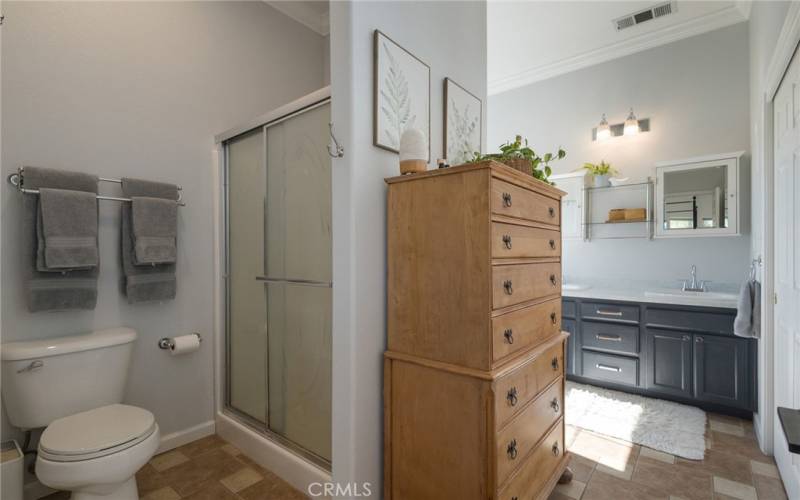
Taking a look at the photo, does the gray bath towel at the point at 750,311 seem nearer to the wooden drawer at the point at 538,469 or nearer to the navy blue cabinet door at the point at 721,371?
the navy blue cabinet door at the point at 721,371

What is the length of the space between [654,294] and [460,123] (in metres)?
2.13

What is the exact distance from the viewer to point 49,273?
185 centimetres

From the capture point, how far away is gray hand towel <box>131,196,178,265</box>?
2104mm

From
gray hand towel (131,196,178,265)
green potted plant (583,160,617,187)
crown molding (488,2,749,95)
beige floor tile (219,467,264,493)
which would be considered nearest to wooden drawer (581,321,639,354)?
green potted plant (583,160,617,187)

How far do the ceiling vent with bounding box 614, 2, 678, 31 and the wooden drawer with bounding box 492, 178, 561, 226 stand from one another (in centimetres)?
221

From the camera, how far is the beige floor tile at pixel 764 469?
6.71 ft

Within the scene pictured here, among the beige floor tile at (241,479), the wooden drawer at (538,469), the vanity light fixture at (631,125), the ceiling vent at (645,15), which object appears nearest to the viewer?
the wooden drawer at (538,469)

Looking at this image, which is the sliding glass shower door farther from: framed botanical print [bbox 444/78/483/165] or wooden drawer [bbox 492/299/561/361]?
wooden drawer [bbox 492/299/561/361]

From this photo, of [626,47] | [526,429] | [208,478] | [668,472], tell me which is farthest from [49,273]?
[626,47]

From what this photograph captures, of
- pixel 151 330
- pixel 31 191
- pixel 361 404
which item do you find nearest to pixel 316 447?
pixel 361 404

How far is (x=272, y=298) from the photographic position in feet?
7.29

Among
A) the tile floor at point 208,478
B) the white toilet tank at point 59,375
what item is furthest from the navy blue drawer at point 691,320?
the white toilet tank at point 59,375

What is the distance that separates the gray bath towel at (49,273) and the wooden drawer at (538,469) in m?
2.12

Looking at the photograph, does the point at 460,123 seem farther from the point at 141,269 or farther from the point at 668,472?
the point at 668,472
